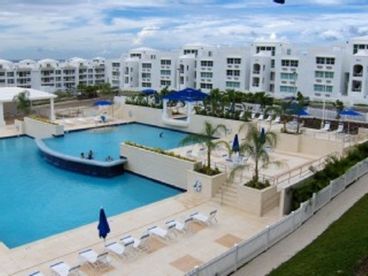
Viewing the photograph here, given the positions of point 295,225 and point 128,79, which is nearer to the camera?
point 295,225

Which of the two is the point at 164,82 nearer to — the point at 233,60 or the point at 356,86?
the point at 233,60

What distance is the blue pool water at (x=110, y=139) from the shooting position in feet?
86.5

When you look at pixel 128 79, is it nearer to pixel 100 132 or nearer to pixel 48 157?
pixel 100 132

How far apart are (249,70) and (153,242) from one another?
151 feet

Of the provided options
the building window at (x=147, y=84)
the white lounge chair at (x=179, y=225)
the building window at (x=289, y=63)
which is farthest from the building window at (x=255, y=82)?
the white lounge chair at (x=179, y=225)

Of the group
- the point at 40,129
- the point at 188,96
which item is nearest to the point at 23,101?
the point at 40,129

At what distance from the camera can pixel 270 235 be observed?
1180 centimetres

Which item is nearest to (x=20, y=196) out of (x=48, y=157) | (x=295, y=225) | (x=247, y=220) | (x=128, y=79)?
(x=48, y=157)

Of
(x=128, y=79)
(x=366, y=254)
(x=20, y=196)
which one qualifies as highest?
(x=128, y=79)

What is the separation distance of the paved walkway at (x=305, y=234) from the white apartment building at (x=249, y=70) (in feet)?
80.4

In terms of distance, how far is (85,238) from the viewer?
1334 centimetres

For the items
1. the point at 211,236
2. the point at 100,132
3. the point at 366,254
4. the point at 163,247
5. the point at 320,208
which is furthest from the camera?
the point at 100,132

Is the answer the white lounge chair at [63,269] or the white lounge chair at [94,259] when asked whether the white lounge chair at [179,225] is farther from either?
the white lounge chair at [63,269]

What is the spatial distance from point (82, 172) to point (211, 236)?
11249mm
